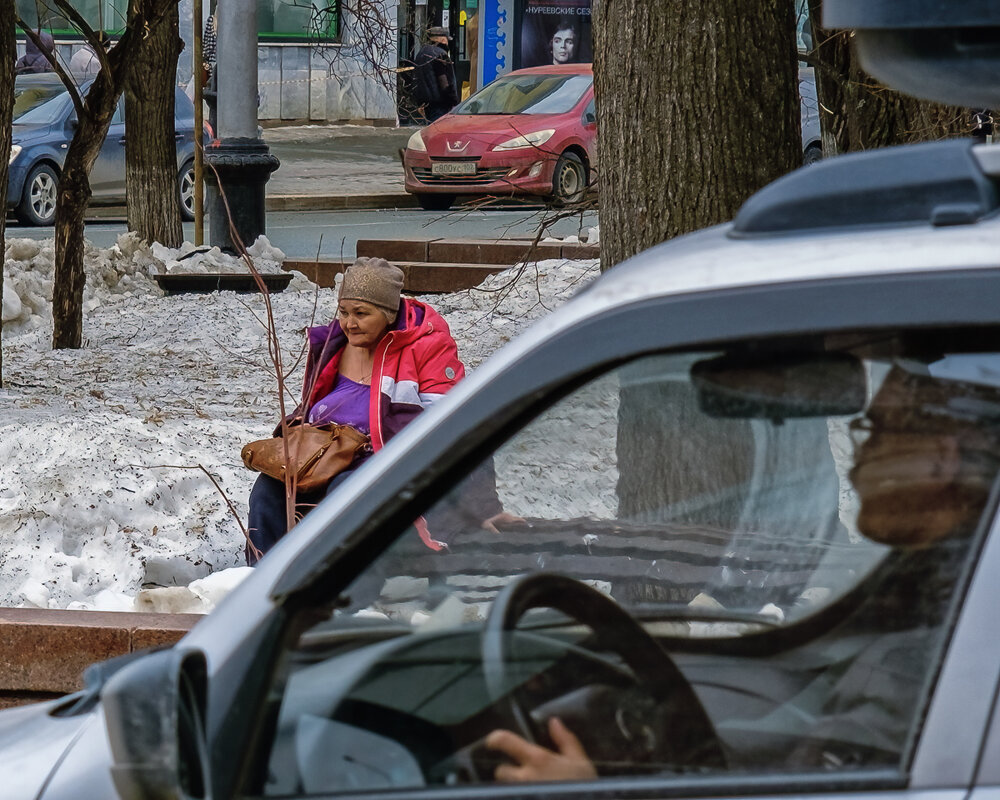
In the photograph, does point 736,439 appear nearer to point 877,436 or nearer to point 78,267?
point 877,436

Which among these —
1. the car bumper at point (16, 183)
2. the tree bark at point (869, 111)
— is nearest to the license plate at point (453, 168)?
the car bumper at point (16, 183)

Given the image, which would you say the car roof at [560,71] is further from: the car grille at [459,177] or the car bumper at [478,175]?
the car grille at [459,177]

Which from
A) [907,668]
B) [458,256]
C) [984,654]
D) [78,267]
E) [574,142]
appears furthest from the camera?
[574,142]

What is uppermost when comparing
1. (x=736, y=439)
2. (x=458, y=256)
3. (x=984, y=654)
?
(x=736, y=439)

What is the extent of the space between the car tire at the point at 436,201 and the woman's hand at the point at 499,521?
1732 cm

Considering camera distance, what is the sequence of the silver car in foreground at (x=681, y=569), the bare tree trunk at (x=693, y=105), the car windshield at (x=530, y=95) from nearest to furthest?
the silver car in foreground at (x=681, y=569) < the bare tree trunk at (x=693, y=105) < the car windshield at (x=530, y=95)

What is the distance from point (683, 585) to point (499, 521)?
0.25 metres

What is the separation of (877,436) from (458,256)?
10767mm

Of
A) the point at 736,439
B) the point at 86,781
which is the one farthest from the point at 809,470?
the point at 86,781

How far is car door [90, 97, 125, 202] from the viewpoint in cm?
1736

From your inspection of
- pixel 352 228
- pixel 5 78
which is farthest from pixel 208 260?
pixel 5 78

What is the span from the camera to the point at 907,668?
1470 millimetres

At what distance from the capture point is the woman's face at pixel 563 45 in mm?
29688

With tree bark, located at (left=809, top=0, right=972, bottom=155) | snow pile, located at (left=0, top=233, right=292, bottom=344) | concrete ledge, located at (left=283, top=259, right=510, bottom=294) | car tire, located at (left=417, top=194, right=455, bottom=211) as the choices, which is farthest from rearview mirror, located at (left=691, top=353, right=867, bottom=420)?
car tire, located at (left=417, top=194, right=455, bottom=211)
